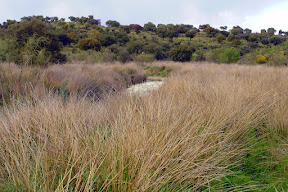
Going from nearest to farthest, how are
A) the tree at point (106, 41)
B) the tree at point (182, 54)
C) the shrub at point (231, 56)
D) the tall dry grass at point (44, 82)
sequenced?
the tall dry grass at point (44, 82) → the shrub at point (231, 56) → the tree at point (182, 54) → the tree at point (106, 41)

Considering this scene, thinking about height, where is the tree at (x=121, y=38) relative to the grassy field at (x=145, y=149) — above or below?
above

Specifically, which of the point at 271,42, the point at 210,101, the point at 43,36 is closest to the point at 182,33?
the point at 271,42

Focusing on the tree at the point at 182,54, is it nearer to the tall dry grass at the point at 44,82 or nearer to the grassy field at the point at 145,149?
the tall dry grass at the point at 44,82

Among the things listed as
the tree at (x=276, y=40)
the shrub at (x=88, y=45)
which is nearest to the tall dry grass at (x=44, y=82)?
the shrub at (x=88, y=45)

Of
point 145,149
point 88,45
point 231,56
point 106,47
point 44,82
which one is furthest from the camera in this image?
point 106,47

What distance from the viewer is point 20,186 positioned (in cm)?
120

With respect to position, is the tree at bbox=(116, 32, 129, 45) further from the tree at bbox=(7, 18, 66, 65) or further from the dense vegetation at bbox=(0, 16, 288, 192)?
the tree at bbox=(7, 18, 66, 65)

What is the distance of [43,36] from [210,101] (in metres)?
7.76

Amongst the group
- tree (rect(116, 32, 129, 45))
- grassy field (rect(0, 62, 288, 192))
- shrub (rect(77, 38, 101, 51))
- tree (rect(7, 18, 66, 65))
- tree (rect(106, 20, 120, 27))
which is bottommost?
grassy field (rect(0, 62, 288, 192))

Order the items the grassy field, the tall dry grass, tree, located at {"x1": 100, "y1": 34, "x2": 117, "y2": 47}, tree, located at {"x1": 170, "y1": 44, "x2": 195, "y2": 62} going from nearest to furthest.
Result: the grassy field
the tall dry grass
tree, located at {"x1": 170, "y1": 44, "x2": 195, "y2": 62}
tree, located at {"x1": 100, "y1": 34, "x2": 117, "y2": 47}

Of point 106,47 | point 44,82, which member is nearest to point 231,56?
point 106,47

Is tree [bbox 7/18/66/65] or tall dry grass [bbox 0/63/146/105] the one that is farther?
tree [bbox 7/18/66/65]

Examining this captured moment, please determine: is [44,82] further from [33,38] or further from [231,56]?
[231,56]

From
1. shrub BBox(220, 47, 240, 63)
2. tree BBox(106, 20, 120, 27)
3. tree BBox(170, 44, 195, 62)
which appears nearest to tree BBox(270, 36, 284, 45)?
tree BBox(170, 44, 195, 62)
